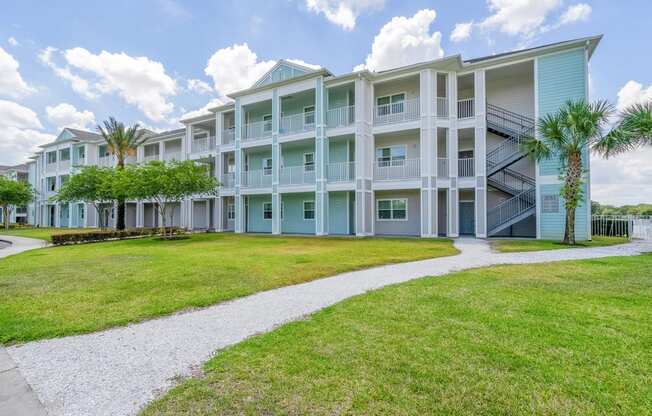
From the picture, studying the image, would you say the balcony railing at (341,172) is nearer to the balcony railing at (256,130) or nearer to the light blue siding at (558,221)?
the balcony railing at (256,130)

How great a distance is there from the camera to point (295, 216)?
24.1m

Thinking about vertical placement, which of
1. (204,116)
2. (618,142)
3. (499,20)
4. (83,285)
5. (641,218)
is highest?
(499,20)

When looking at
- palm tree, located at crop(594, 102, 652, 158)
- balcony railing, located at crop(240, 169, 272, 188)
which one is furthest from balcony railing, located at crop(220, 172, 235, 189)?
palm tree, located at crop(594, 102, 652, 158)

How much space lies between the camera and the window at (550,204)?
55.0 ft

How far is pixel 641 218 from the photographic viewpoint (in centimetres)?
1916

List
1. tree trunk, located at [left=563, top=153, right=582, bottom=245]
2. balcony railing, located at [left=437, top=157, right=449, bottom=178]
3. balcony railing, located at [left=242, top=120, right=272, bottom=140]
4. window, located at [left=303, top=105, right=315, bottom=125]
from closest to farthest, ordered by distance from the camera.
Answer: tree trunk, located at [left=563, top=153, right=582, bottom=245]
balcony railing, located at [left=437, top=157, right=449, bottom=178]
window, located at [left=303, top=105, right=315, bottom=125]
balcony railing, located at [left=242, top=120, right=272, bottom=140]

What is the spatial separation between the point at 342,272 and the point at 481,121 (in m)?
14.2

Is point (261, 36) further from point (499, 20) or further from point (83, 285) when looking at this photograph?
point (83, 285)

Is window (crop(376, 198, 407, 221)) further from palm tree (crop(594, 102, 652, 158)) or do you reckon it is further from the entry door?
palm tree (crop(594, 102, 652, 158))

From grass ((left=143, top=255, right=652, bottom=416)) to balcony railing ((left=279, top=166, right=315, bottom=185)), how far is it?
53.2ft

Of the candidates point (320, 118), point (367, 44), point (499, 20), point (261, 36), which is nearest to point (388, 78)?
point (367, 44)

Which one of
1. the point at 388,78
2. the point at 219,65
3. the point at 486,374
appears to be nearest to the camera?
the point at 486,374

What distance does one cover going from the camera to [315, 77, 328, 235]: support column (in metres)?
20.6

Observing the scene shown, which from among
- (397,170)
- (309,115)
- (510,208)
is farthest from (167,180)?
(510,208)
